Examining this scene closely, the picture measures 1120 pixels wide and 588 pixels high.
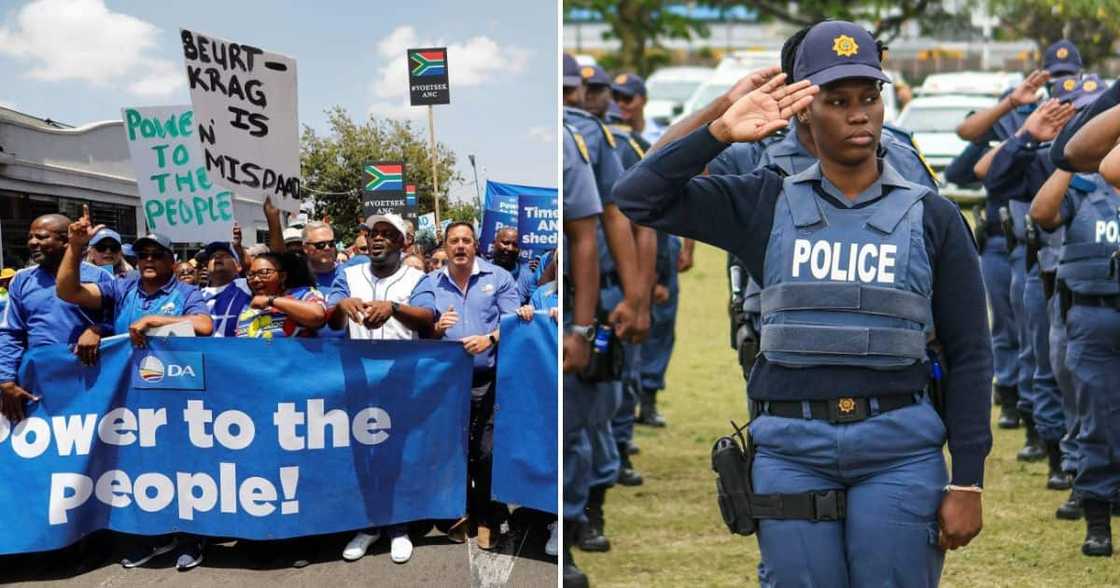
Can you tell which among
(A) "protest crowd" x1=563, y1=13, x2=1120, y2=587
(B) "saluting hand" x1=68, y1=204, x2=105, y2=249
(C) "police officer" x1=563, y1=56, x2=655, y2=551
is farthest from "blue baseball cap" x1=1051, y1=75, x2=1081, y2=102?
(B) "saluting hand" x1=68, y1=204, x2=105, y2=249

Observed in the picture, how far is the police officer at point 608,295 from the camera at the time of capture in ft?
19.7

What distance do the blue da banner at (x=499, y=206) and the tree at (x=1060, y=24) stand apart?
22.9m

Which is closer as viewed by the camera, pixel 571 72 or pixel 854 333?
Result: pixel 854 333

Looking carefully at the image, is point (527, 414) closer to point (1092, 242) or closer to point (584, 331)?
point (584, 331)

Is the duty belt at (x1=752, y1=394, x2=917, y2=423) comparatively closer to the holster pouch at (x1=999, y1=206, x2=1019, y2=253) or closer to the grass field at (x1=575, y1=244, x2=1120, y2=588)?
the grass field at (x1=575, y1=244, x2=1120, y2=588)

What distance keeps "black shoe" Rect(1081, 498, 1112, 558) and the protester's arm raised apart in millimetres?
4580

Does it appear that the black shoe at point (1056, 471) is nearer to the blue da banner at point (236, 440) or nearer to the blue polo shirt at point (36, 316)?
the blue da banner at point (236, 440)

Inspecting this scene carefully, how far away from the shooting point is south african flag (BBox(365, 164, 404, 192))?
234 inches

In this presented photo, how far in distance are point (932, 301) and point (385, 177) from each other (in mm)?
3069

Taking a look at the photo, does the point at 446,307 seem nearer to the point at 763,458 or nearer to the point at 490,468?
the point at 490,468

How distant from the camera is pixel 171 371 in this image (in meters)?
6.27

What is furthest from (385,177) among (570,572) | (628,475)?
(628,475)

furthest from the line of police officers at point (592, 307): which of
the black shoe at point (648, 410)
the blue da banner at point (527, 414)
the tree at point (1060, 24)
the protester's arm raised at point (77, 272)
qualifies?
the tree at point (1060, 24)

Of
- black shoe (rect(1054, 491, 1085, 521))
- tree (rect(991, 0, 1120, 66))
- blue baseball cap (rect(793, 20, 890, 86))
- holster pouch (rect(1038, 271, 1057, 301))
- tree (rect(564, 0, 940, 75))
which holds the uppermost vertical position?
tree (rect(564, 0, 940, 75))
